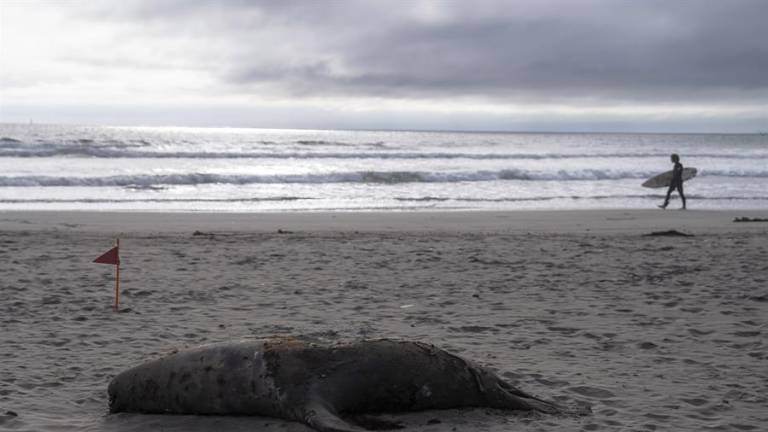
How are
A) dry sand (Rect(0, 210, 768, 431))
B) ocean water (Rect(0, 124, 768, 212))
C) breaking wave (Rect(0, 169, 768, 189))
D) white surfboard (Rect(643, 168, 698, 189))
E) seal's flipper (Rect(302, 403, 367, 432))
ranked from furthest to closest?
breaking wave (Rect(0, 169, 768, 189))
white surfboard (Rect(643, 168, 698, 189))
ocean water (Rect(0, 124, 768, 212))
dry sand (Rect(0, 210, 768, 431))
seal's flipper (Rect(302, 403, 367, 432))

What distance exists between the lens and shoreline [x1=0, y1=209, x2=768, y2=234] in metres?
15.3

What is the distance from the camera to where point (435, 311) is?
301 inches

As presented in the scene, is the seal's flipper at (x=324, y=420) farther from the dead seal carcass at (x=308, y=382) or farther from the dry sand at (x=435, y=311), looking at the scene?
the dry sand at (x=435, y=311)

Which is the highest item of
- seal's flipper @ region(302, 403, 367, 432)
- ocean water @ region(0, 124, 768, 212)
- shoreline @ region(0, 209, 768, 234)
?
ocean water @ region(0, 124, 768, 212)

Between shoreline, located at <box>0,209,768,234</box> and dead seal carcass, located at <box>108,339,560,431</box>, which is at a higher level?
shoreline, located at <box>0,209,768,234</box>

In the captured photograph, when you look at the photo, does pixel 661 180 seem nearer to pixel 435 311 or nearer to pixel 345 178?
pixel 345 178

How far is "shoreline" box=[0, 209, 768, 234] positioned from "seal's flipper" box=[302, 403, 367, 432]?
1062cm

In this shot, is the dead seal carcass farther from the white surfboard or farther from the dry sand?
the white surfboard

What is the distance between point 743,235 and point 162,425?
1223cm

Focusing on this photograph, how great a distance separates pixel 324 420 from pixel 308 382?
382 mm

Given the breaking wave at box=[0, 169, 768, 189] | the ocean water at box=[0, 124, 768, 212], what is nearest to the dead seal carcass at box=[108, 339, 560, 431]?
the ocean water at box=[0, 124, 768, 212]

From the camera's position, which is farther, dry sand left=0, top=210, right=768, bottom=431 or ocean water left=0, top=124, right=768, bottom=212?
ocean water left=0, top=124, right=768, bottom=212

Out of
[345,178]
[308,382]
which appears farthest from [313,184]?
[308,382]

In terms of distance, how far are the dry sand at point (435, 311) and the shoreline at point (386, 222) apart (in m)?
1.05
